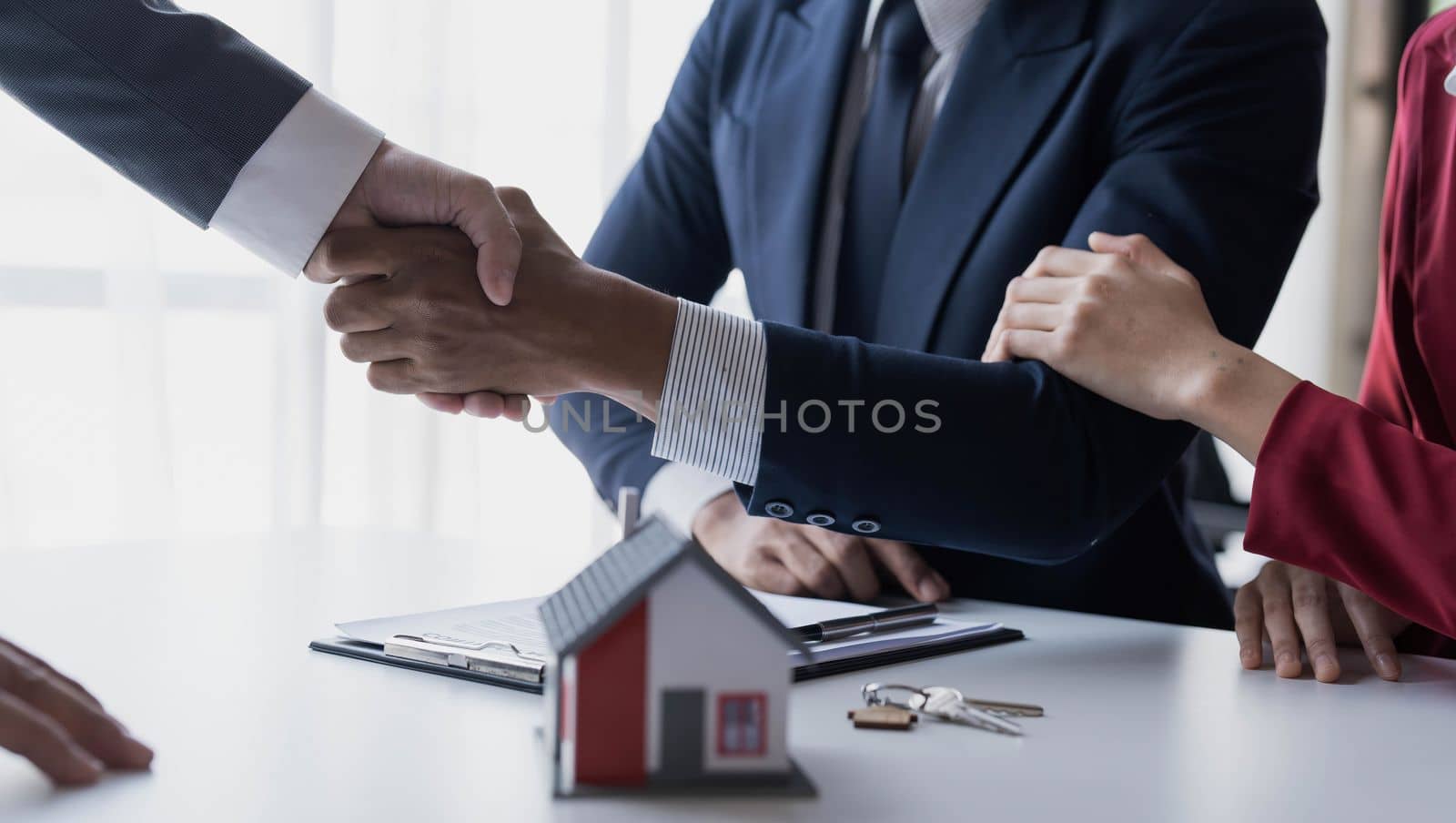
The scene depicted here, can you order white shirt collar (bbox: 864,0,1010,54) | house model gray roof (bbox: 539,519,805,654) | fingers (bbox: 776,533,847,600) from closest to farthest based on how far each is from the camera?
house model gray roof (bbox: 539,519,805,654), fingers (bbox: 776,533,847,600), white shirt collar (bbox: 864,0,1010,54)

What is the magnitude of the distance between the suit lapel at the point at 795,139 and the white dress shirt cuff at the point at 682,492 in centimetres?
20

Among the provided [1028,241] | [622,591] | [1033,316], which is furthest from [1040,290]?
[622,591]

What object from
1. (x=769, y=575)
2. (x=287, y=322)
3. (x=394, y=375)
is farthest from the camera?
(x=287, y=322)

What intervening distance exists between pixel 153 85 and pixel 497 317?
357mm

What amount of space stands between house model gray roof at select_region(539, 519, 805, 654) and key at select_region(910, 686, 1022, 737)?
157mm

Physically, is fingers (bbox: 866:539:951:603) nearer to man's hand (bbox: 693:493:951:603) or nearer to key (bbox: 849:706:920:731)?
man's hand (bbox: 693:493:951:603)

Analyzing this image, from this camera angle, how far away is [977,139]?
122cm

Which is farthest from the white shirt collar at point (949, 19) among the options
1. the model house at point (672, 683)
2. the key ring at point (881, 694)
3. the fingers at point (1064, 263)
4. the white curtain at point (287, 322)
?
the white curtain at point (287, 322)

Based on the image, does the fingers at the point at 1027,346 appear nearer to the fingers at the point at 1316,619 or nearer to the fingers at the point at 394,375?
the fingers at the point at 1316,619

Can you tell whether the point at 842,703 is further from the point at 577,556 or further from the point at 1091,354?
the point at 577,556

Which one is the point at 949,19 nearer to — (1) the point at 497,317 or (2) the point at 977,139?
(2) the point at 977,139

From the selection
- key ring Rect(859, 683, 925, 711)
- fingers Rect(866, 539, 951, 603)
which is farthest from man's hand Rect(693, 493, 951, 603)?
key ring Rect(859, 683, 925, 711)

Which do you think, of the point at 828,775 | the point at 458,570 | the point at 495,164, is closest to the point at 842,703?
the point at 828,775

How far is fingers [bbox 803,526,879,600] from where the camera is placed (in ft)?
3.62
